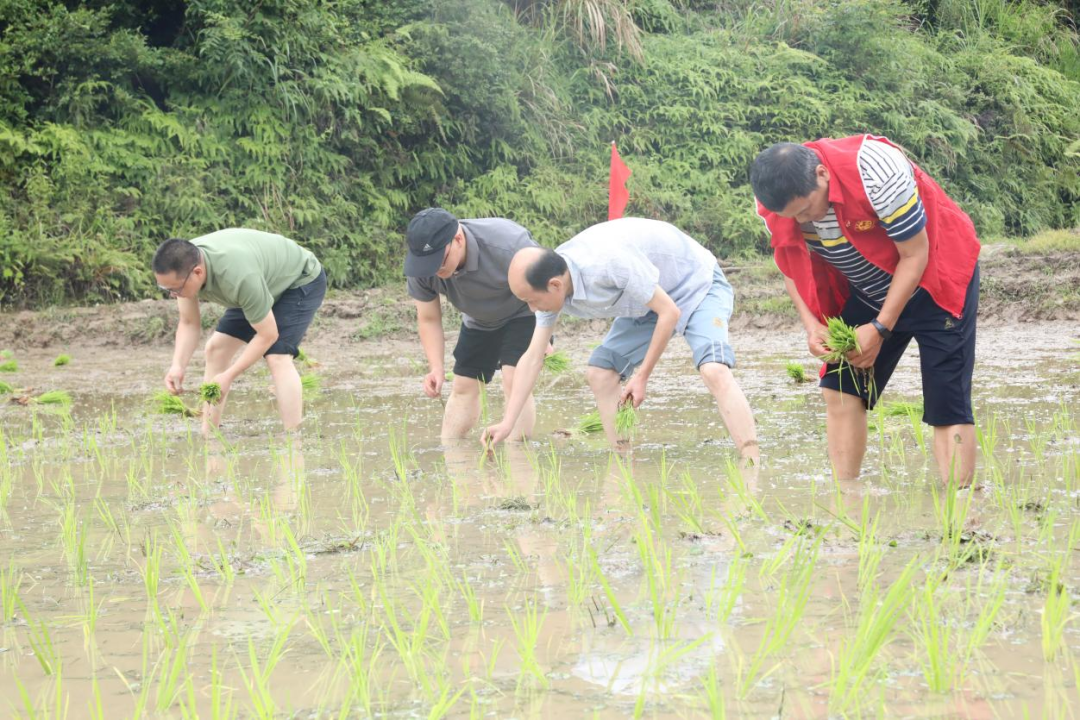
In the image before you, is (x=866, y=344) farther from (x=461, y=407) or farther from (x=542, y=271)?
→ (x=461, y=407)

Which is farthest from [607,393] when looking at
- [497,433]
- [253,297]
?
[253,297]

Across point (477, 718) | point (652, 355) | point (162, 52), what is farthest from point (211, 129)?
point (477, 718)

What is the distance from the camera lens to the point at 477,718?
2162 mm

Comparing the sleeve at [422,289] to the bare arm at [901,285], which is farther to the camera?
the sleeve at [422,289]

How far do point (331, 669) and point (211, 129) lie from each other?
9.69 metres

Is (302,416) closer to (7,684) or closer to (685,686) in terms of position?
(7,684)

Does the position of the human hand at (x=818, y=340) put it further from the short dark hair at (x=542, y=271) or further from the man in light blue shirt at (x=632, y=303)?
the short dark hair at (x=542, y=271)

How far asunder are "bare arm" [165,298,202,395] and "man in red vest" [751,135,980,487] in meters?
3.11

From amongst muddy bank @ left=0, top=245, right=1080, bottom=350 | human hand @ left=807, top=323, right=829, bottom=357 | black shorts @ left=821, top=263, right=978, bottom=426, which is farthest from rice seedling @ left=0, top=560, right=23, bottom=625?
muddy bank @ left=0, top=245, right=1080, bottom=350

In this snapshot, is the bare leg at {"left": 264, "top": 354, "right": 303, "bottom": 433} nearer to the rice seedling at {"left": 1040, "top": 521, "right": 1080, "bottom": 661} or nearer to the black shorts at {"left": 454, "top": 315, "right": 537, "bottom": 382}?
the black shorts at {"left": 454, "top": 315, "right": 537, "bottom": 382}

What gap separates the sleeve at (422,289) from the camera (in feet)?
17.6

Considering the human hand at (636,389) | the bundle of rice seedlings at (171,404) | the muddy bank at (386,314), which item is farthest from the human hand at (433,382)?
the muddy bank at (386,314)

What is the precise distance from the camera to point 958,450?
3.78m

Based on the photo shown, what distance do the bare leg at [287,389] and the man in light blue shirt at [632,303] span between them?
1732 millimetres
